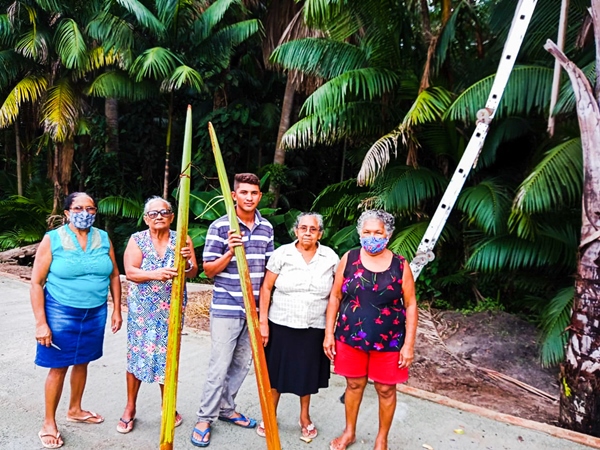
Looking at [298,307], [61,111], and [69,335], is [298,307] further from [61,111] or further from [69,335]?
[61,111]

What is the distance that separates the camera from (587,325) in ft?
10.6

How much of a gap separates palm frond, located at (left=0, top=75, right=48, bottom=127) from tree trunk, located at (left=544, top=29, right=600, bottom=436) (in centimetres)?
988

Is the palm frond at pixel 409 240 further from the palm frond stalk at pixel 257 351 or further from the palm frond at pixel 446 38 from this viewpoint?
the palm frond stalk at pixel 257 351

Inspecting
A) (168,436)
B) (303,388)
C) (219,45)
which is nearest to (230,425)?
(303,388)

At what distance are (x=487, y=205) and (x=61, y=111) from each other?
27.8ft

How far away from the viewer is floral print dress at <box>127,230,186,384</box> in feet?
8.65

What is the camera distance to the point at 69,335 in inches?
99.9

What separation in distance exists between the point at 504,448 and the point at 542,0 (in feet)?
16.0

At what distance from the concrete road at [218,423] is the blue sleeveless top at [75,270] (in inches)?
37.0

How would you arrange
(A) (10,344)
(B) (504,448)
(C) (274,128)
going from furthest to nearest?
(C) (274,128)
(A) (10,344)
(B) (504,448)

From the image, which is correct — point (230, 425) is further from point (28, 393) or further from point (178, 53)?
point (178, 53)

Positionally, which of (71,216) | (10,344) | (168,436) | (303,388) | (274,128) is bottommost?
(10,344)

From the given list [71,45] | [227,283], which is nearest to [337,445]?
[227,283]

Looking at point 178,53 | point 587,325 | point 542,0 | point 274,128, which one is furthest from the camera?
point 274,128
